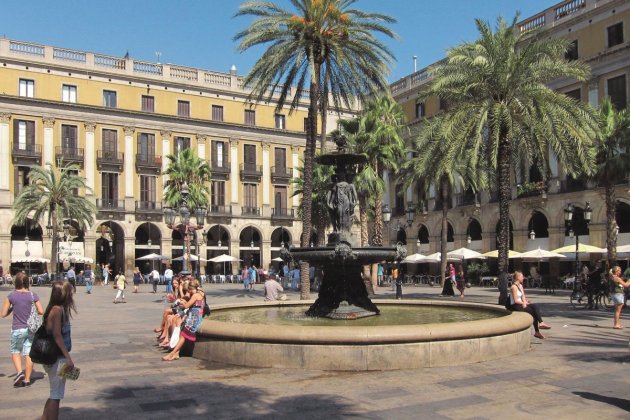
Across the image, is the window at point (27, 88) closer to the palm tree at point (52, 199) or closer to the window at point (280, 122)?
the palm tree at point (52, 199)

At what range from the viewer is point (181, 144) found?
5356 centimetres

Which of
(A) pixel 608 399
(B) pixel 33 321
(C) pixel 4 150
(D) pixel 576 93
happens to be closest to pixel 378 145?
(D) pixel 576 93

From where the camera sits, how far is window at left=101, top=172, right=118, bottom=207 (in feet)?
165

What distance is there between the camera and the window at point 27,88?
153ft

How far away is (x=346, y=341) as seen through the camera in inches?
341

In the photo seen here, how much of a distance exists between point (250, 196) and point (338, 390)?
5011cm

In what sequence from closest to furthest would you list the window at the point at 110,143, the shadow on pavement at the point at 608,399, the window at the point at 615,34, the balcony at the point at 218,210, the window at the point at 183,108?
the shadow on pavement at the point at 608,399 → the window at the point at 615,34 → the window at the point at 110,143 → the window at the point at 183,108 → the balcony at the point at 218,210

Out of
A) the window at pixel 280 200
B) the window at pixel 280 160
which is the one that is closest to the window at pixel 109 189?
the window at pixel 280 200

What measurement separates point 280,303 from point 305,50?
A: 424 inches

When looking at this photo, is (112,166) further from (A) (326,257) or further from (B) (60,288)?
(B) (60,288)

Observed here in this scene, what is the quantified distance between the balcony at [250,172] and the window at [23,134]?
17.8 metres

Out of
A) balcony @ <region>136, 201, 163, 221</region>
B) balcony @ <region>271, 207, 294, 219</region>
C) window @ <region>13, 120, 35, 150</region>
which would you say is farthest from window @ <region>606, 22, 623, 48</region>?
window @ <region>13, 120, 35, 150</region>

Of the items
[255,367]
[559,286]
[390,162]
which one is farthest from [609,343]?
[559,286]

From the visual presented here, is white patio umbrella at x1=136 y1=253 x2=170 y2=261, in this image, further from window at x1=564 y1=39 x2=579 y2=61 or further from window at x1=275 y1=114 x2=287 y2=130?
window at x1=564 y1=39 x2=579 y2=61
